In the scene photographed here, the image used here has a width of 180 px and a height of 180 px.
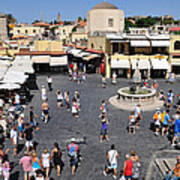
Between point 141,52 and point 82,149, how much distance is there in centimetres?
2065

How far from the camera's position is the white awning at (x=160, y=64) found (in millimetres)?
27391

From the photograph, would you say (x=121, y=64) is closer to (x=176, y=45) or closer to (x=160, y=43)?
(x=160, y=43)

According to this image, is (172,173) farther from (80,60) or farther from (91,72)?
(80,60)

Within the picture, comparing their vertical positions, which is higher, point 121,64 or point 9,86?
point 121,64

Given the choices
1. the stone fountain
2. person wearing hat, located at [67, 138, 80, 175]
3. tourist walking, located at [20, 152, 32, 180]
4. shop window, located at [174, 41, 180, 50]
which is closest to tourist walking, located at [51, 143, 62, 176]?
person wearing hat, located at [67, 138, 80, 175]

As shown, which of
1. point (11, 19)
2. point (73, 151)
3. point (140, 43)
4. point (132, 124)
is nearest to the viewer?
point (73, 151)

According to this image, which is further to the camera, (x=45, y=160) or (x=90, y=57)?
(x=90, y=57)

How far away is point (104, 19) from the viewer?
36.7m

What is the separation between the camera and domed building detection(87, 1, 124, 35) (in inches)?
1443

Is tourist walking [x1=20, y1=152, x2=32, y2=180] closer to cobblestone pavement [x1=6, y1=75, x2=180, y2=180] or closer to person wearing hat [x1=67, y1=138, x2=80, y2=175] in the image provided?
cobblestone pavement [x1=6, y1=75, x2=180, y2=180]

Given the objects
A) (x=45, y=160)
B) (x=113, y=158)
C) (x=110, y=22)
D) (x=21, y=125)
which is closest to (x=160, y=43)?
(x=110, y=22)

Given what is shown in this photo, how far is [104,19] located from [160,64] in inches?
532

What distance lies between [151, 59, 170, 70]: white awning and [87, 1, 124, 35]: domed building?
39.9ft

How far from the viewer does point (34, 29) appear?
78.9 metres
